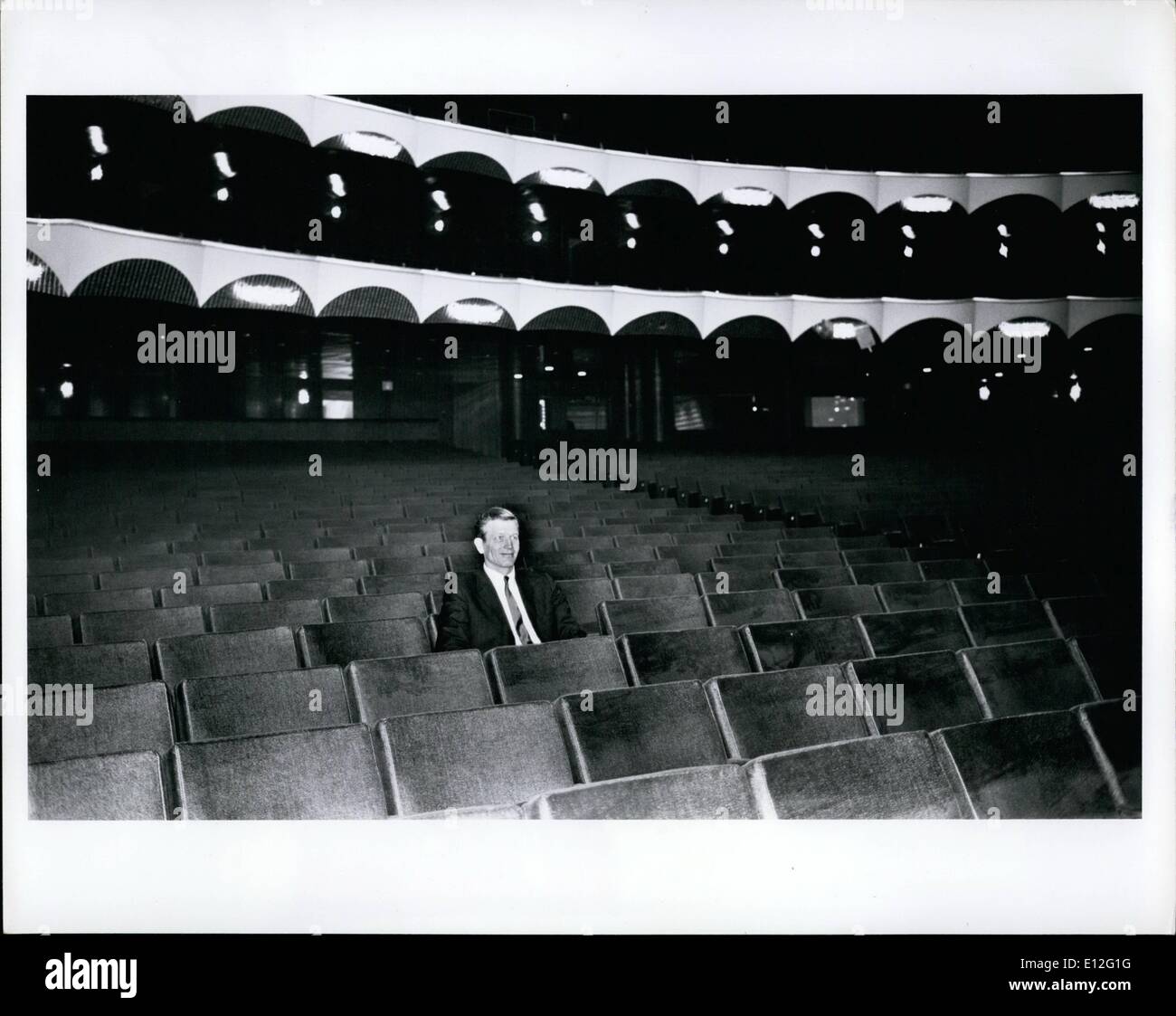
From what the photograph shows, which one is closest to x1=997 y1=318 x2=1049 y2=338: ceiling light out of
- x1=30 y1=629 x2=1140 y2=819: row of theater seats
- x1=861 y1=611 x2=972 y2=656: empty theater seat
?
x1=861 y1=611 x2=972 y2=656: empty theater seat

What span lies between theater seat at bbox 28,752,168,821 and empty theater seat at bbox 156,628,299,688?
522 mm

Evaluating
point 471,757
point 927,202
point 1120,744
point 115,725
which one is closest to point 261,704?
point 115,725

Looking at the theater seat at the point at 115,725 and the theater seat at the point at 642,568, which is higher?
the theater seat at the point at 642,568

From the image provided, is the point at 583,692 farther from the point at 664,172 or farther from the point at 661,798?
the point at 664,172

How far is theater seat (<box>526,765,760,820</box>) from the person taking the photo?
1.27m

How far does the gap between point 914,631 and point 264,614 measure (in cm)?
190

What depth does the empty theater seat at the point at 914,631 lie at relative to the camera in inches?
91.0

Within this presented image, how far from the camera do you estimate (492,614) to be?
2.14 m

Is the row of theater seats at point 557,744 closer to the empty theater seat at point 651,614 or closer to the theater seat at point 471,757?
the theater seat at point 471,757

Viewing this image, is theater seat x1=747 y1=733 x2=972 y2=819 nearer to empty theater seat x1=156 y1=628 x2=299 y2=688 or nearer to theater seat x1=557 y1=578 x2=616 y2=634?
empty theater seat x1=156 y1=628 x2=299 y2=688

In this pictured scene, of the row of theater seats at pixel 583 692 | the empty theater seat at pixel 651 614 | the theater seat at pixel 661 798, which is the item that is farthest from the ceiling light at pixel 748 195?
the theater seat at pixel 661 798

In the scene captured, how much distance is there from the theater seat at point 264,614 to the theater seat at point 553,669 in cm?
79
